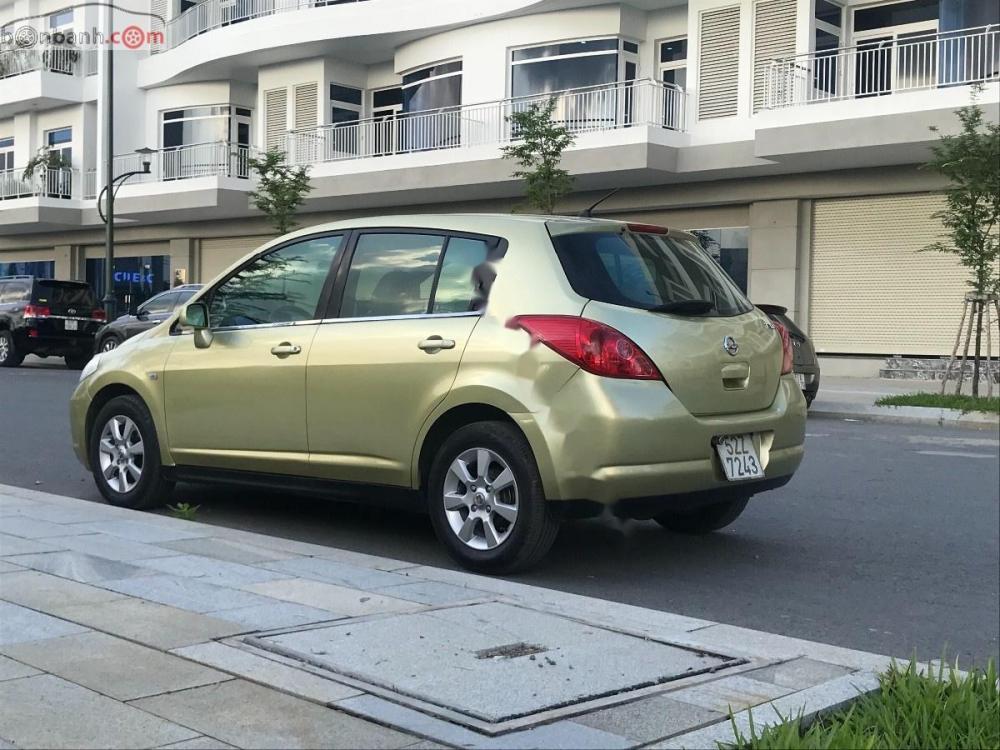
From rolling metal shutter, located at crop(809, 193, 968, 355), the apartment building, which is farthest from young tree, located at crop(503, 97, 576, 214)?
rolling metal shutter, located at crop(809, 193, 968, 355)

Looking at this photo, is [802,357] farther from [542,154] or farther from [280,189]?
[280,189]

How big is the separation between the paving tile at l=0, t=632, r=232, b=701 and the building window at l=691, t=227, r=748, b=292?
21.2 m

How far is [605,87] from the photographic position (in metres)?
24.1

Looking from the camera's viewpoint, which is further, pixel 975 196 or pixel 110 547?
pixel 975 196

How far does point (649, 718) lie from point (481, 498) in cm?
253

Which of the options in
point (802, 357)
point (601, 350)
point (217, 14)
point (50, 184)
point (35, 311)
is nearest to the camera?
point (601, 350)

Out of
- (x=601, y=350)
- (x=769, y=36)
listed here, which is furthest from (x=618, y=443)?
(x=769, y=36)

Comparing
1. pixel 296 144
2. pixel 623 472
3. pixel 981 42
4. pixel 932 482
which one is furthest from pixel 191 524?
pixel 296 144

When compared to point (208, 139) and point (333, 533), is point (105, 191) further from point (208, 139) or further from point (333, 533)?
point (333, 533)

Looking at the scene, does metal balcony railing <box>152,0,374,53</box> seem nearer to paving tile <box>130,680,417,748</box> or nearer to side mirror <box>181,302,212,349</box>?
side mirror <box>181,302,212,349</box>

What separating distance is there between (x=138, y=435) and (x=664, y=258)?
350cm

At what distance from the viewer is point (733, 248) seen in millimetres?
24547

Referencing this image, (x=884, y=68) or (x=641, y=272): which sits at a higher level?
(x=884, y=68)

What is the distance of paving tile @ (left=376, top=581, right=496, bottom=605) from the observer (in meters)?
5.00
